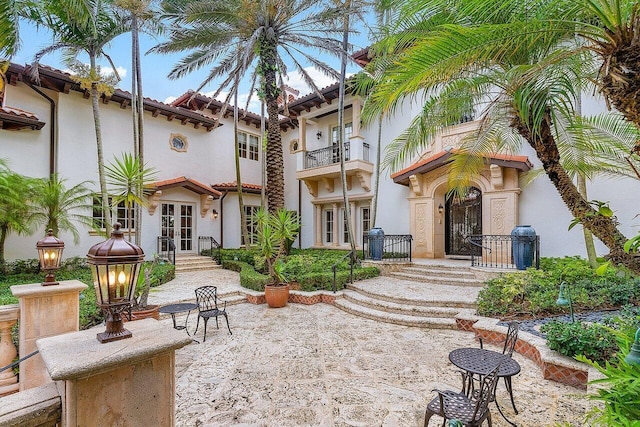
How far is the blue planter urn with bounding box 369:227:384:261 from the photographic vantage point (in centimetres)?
1108

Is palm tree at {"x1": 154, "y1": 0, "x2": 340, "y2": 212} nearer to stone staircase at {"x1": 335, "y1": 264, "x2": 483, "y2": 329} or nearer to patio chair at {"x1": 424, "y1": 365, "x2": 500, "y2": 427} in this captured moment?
stone staircase at {"x1": 335, "y1": 264, "x2": 483, "y2": 329}

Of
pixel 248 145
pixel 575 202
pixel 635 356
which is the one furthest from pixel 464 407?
pixel 248 145

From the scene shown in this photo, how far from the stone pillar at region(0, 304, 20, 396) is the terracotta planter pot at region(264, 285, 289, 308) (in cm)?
500

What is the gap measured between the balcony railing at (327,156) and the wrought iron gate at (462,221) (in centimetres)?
402

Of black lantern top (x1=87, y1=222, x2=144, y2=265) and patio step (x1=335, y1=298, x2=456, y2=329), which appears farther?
patio step (x1=335, y1=298, x2=456, y2=329)

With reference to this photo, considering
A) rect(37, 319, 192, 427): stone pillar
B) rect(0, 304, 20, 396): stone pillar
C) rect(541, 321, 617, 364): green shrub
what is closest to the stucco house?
rect(541, 321, 617, 364): green shrub

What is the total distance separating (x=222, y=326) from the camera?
260 inches

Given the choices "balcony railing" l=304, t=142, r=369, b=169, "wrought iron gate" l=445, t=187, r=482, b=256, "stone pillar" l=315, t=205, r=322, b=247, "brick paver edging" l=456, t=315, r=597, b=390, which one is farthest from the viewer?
"stone pillar" l=315, t=205, r=322, b=247

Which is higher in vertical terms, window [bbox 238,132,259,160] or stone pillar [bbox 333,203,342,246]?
window [bbox 238,132,259,160]

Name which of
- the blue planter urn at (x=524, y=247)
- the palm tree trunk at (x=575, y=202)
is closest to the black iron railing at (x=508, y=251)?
the blue planter urn at (x=524, y=247)

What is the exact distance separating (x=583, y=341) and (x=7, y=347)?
260 inches

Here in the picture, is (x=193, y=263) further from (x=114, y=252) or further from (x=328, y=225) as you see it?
(x=114, y=252)

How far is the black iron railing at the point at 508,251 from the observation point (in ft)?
26.9

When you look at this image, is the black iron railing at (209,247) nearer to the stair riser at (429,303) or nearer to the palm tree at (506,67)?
the stair riser at (429,303)
